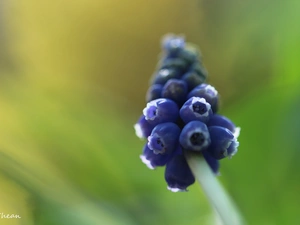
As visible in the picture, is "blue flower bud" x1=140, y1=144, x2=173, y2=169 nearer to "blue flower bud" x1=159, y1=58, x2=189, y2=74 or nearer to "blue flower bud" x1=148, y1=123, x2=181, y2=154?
"blue flower bud" x1=148, y1=123, x2=181, y2=154

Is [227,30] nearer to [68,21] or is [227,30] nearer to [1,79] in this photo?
[68,21]

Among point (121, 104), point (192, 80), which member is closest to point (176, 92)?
point (192, 80)

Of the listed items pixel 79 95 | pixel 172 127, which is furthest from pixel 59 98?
pixel 172 127

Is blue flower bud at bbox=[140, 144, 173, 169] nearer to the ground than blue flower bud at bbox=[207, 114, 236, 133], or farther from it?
nearer to the ground

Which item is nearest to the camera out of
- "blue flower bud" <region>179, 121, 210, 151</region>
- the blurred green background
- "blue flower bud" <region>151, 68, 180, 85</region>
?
"blue flower bud" <region>179, 121, 210, 151</region>

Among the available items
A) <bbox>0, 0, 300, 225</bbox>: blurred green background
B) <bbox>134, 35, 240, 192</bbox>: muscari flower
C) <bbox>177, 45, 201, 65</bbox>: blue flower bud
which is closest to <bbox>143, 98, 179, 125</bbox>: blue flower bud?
<bbox>134, 35, 240, 192</bbox>: muscari flower

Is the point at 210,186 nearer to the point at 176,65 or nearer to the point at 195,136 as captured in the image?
the point at 195,136
